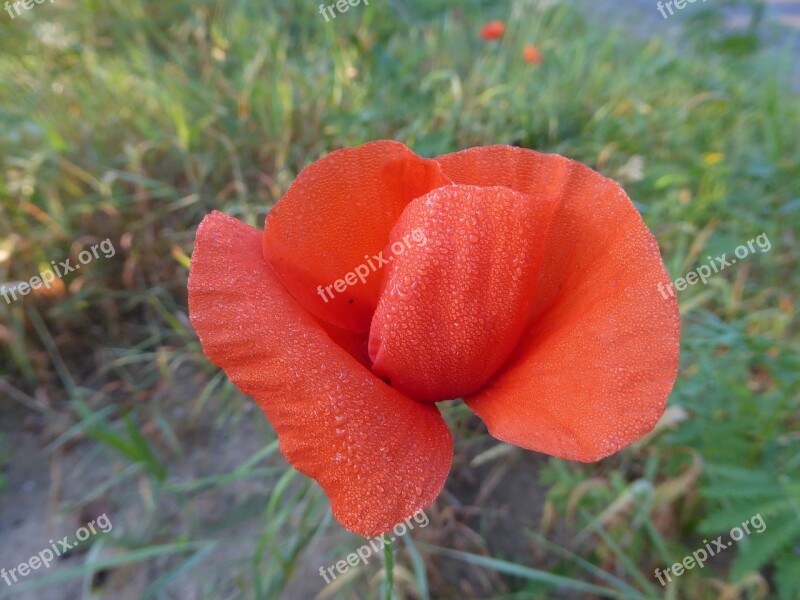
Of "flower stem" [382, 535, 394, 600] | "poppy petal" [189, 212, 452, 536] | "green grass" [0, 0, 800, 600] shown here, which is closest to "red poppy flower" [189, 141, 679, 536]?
"poppy petal" [189, 212, 452, 536]

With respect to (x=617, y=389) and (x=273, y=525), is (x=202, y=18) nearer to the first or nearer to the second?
(x=273, y=525)

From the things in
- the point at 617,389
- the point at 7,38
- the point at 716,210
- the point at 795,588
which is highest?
the point at 7,38

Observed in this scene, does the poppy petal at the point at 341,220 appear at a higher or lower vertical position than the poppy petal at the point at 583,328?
higher

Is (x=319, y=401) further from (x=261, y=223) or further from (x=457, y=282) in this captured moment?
(x=261, y=223)

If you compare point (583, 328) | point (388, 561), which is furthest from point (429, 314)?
point (388, 561)

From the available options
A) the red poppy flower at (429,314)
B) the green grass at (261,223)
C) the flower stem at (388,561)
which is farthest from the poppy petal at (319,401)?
the green grass at (261,223)

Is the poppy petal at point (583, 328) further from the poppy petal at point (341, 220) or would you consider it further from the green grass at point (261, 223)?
the green grass at point (261, 223)

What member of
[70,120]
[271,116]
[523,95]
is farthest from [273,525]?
[523,95]

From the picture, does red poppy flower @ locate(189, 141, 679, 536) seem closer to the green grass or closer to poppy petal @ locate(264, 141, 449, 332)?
poppy petal @ locate(264, 141, 449, 332)
